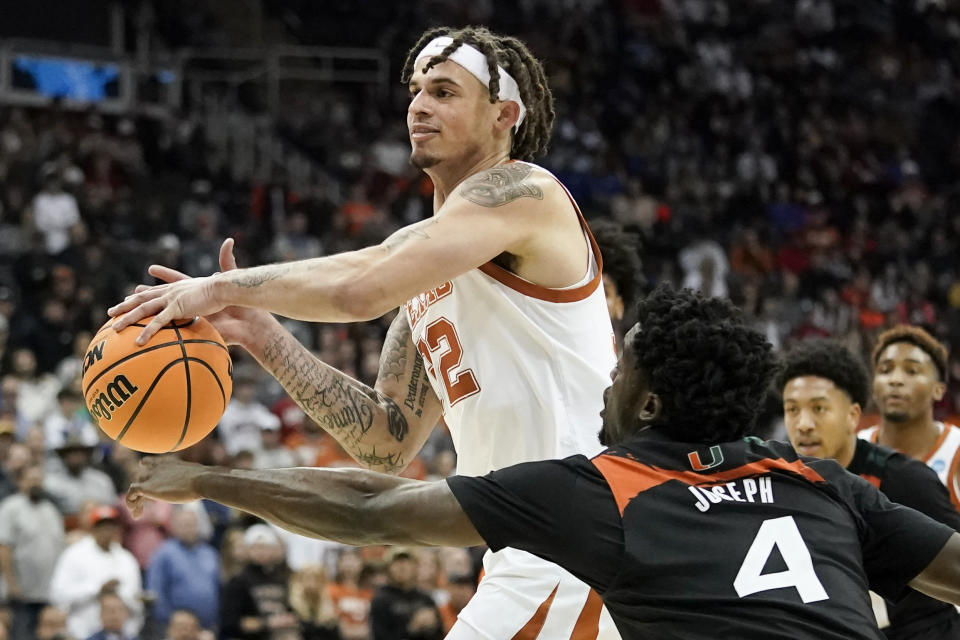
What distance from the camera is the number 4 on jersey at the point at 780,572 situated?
2.60 m

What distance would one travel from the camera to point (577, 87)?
66.1ft

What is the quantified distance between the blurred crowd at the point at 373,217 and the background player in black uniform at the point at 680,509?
3.02m

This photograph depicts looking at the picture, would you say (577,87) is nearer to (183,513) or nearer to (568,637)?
(183,513)

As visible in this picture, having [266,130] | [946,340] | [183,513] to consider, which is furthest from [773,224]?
[183,513]

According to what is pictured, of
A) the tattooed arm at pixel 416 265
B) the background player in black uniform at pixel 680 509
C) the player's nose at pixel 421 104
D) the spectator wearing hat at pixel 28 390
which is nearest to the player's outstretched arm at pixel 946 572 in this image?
the background player in black uniform at pixel 680 509

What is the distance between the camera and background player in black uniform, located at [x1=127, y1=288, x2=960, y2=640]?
2.62 m

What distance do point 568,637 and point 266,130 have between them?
14648mm

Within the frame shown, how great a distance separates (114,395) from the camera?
3.44 m

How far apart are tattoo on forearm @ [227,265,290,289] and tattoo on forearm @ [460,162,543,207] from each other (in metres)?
0.54

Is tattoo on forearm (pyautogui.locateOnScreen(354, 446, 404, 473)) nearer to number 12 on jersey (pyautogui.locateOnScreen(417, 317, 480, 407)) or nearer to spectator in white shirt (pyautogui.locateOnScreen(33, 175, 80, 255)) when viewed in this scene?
number 12 on jersey (pyautogui.locateOnScreen(417, 317, 480, 407))

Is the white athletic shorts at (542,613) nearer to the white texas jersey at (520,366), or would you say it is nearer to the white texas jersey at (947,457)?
the white texas jersey at (520,366)

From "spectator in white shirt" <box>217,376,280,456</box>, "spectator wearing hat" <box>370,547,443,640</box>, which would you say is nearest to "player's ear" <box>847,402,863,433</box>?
"spectator wearing hat" <box>370,547,443,640</box>

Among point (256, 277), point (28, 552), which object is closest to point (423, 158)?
point (256, 277)

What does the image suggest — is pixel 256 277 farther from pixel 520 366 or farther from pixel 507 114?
pixel 507 114
